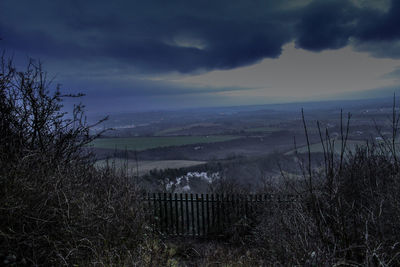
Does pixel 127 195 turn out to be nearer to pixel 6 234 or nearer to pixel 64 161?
pixel 64 161

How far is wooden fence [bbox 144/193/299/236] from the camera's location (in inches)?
382

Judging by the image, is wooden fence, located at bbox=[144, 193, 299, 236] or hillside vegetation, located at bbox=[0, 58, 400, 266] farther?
wooden fence, located at bbox=[144, 193, 299, 236]

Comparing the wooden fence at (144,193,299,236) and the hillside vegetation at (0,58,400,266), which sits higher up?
the hillside vegetation at (0,58,400,266)

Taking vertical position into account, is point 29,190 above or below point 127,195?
above

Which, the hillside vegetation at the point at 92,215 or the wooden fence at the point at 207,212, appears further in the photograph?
the wooden fence at the point at 207,212

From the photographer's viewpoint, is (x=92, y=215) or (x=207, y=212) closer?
(x=92, y=215)

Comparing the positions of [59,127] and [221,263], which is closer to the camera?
[221,263]

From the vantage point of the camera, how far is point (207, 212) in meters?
10.0

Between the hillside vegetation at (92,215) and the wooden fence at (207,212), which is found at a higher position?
the hillside vegetation at (92,215)

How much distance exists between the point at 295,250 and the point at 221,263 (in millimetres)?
1954

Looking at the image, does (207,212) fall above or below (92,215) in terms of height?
below

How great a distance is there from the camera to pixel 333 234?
3105mm

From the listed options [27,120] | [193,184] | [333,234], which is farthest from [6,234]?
[193,184]

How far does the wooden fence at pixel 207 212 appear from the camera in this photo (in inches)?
382
